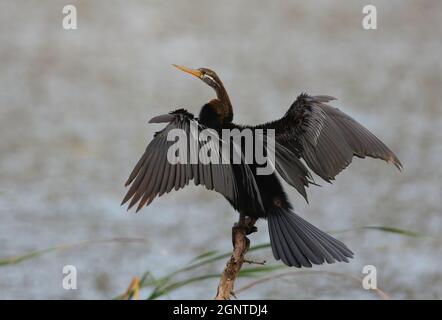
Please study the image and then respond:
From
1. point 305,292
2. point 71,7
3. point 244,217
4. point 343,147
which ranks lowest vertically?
point 305,292

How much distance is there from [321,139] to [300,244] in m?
0.38

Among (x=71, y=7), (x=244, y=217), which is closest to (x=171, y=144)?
(x=244, y=217)

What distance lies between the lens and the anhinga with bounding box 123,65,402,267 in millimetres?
2205

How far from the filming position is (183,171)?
2.21m

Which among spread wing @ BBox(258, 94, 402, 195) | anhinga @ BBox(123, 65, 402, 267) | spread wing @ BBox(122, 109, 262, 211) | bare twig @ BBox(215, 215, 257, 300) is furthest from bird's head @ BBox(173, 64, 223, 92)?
bare twig @ BBox(215, 215, 257, 300)

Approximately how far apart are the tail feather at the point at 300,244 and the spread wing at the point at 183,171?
83 mm

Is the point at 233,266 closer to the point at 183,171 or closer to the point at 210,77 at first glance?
the point at 183,171

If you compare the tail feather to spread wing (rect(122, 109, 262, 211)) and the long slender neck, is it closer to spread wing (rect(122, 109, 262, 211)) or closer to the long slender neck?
spread wing (rect(122, 109, 262, 211))

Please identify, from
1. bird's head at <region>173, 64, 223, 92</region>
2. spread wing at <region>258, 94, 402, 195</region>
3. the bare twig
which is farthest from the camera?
bird's head at <region>173, 64, 223, 92</region>

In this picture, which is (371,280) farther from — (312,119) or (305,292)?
(312,119)

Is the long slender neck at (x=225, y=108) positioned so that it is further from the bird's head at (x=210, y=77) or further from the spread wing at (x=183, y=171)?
the spread wing at (x=183, y=171)

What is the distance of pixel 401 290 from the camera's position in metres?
3.76

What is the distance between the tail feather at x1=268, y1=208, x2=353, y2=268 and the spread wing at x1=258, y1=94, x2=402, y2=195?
0.36 ft
